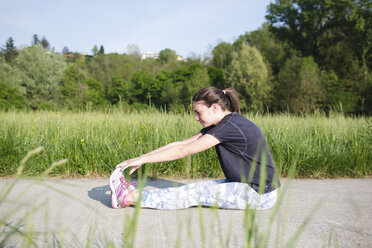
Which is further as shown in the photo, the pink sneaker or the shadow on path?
the shadow on path

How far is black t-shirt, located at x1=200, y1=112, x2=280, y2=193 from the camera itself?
270 centimetres

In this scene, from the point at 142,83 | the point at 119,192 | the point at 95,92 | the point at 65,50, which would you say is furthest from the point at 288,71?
the point at 65,50


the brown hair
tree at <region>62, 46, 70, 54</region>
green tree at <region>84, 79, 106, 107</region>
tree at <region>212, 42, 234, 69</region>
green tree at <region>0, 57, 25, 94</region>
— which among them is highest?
tree at <region>62, 46, 70, 54</region>

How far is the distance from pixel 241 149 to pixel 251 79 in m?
35.1

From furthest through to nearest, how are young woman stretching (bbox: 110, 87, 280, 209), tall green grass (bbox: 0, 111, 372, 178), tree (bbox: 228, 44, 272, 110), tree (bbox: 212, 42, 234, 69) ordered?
tree (bbox: 212, 42, 234, 69) < tree (bbox: 228, 44, 272, 110) < tall green grass (bbox: 0, 111, 372, 178) < young woman stretching (bbox: 110, 87, 280, 209)

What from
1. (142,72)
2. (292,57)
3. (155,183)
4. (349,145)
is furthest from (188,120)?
(142,72)

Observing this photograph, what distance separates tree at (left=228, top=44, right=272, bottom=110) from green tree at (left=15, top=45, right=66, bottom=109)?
22.8m

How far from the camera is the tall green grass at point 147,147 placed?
4.17 metres

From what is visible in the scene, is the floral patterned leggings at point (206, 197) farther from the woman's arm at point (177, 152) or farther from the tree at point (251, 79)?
the tree at point (251, 79)

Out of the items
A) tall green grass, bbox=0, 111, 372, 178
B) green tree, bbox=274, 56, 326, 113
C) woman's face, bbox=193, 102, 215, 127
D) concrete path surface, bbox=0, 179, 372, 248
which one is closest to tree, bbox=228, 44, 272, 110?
green tree, bbox=274, 56, 326, 113

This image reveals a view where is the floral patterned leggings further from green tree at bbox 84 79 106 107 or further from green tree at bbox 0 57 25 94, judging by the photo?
green tree at bbox 84 79 106 107

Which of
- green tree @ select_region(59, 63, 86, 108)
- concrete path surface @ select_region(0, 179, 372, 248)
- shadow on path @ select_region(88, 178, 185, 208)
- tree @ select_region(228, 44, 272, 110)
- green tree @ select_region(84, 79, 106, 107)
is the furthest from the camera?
green tree @ select_region(84, 79, 106, 107)

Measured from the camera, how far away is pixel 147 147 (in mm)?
4480

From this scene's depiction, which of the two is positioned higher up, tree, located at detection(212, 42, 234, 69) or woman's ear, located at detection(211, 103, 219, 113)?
tree, located at detection(212, 42, 234, 69)
